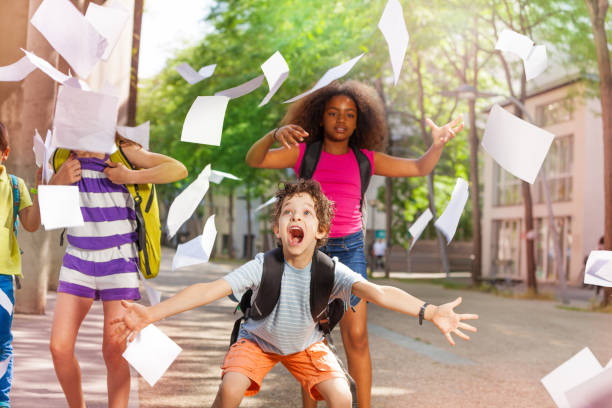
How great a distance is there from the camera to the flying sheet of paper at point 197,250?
347cm

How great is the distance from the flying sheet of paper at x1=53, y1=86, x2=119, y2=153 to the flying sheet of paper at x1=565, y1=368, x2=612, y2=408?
2112 mm

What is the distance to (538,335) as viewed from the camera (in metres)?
10.9

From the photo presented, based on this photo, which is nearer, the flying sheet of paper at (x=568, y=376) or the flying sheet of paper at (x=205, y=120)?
the flying sheet of paper at (x=568, y=376)

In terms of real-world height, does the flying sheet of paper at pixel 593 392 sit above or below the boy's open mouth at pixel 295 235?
below

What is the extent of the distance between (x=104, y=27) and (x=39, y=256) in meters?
6.51

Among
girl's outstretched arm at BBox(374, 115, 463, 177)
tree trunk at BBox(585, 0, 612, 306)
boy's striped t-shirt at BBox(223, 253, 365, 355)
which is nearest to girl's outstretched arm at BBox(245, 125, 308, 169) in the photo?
girl's outstretched arm at BBox(374, 115, 463, 177)

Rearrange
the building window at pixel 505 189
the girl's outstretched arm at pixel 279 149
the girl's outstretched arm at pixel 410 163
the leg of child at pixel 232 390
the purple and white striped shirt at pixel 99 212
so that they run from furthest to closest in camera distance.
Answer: the building window at pixel 505 189
the girl's outstretched arm at pixel 410 163
the girl's outstretched arm at pixel 279 149
the purple and white striped shirt at pixel 99 212
the leg of child at pixel 232 390

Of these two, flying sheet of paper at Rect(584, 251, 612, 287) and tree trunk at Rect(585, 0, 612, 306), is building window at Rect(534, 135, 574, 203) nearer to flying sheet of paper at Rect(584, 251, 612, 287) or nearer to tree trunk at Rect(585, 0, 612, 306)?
tree trunk at Rect(585, 0, 612, 306)

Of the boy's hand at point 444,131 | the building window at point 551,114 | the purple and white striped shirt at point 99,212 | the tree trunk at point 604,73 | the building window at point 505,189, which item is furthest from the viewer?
the building window at point 505,189

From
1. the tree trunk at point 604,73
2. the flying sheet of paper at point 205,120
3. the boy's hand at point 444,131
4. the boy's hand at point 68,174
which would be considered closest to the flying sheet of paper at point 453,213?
the boy's hand at point 444,131

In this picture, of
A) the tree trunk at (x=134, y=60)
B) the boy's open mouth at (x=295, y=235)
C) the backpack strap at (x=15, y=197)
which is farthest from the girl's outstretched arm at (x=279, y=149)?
the tree trunk at (x=134, y=60)

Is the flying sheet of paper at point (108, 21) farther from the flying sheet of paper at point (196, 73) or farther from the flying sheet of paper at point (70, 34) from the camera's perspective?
the flying sheet of paper at point (196, 73)

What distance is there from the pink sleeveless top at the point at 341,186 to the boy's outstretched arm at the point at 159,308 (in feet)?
3.80

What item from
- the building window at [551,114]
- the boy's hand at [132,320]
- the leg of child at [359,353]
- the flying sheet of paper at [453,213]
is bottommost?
the leg of child at [359,353]
